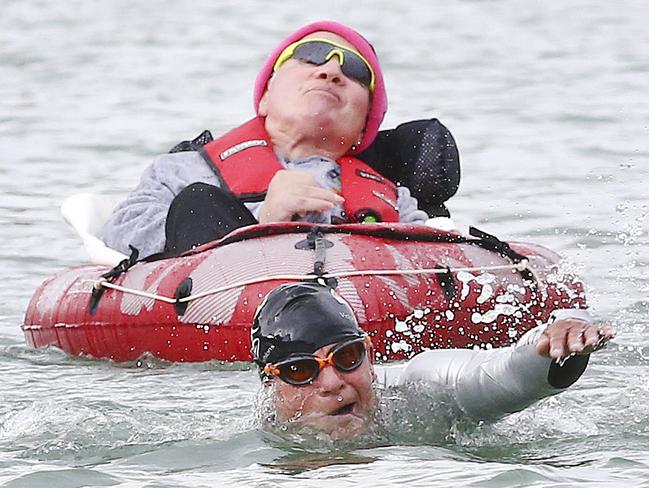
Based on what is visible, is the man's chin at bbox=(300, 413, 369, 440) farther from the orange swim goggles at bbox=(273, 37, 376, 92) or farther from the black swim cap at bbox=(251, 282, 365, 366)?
the orange swim goggles at bbox=(273, 37, 376, 92)

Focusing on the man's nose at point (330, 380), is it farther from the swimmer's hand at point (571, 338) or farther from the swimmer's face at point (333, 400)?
the swimmer's hand at point (571, 338)

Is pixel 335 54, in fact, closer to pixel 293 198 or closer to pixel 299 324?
pixel 293 198

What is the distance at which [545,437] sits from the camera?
516cm

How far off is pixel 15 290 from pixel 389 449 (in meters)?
3.67

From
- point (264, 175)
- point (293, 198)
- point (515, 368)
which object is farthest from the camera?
point (264, 175)

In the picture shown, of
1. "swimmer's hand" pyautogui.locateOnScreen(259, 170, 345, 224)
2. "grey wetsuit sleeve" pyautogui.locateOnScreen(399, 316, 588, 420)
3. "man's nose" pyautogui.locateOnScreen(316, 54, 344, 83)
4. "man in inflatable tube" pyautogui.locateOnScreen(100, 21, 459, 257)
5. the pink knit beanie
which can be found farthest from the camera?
the pink knit beanie

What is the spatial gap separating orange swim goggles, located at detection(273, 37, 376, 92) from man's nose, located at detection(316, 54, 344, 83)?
0.01m

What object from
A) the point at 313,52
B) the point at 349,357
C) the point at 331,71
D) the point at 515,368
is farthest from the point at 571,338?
the point at 313,52

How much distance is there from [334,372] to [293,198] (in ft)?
6.69

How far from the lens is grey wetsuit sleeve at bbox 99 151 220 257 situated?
7.12 metres

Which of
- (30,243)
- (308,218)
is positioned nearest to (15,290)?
(30,243)

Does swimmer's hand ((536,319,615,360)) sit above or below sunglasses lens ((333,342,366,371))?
above

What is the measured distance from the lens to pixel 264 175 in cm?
708

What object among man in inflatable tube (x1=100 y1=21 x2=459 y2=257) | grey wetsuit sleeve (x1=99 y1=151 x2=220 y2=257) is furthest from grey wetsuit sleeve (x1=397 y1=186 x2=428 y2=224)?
grey wetsuit sleeve (x1=99 y1=151 x2=220 y2=257)
